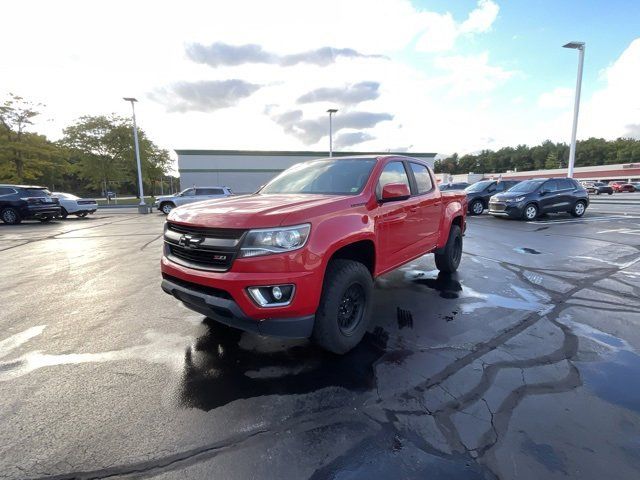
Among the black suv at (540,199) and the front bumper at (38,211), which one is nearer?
the black suv at (540,199)

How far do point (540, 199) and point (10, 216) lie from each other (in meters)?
24.0

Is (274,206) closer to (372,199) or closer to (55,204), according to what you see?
(372,199)

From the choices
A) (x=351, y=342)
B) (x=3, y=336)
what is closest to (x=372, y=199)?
(x=351, y=342)

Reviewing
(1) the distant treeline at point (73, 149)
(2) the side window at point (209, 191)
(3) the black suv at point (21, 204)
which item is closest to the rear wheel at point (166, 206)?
(2) the side window at point (209, 191)

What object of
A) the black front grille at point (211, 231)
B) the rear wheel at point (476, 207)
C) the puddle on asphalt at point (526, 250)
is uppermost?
the black front grille at point (211, 231)

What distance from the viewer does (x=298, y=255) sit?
8.95 ft

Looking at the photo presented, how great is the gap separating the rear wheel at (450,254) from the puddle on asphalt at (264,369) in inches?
104

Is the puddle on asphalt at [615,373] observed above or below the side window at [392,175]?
below

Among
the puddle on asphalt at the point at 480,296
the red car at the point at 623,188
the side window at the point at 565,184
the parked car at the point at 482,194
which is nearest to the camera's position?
the puddle on asphalt at the point at 480,296

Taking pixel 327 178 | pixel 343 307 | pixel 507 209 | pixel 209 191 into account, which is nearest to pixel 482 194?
pixel 507 209

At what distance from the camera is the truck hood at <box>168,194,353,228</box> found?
275cm

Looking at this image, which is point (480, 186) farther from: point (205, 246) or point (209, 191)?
point (205, 246)

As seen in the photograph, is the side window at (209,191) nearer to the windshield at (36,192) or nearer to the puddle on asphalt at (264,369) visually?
the windshield at (36,192)

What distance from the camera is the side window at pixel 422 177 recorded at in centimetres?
491
